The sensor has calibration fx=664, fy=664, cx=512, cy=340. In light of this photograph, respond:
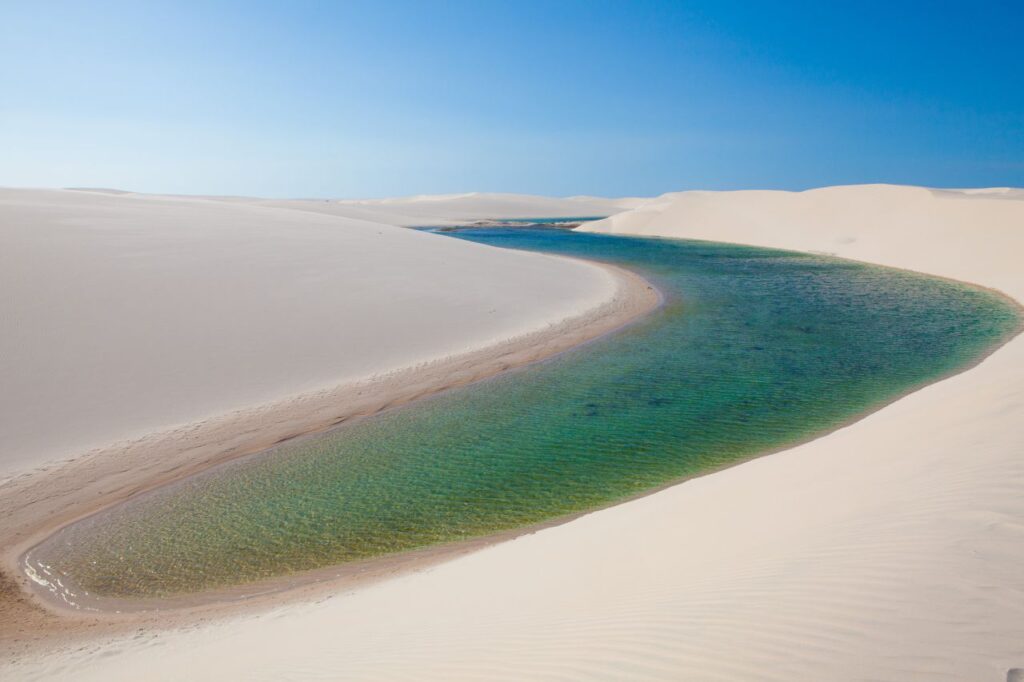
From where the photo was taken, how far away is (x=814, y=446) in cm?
766

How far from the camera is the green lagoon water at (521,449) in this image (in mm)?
6570

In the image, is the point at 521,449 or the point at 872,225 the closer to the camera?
the point at 521,449

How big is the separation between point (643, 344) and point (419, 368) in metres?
5.39

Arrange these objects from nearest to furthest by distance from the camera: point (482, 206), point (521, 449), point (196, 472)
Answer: point (196, 472), point (521, 449), point (482, 206)

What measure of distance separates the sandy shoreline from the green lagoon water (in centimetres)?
25

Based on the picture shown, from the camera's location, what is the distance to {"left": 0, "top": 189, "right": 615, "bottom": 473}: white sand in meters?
9.27

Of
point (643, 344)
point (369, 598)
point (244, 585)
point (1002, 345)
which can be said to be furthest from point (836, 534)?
point (1002, 345)

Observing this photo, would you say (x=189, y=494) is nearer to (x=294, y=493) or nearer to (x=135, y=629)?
(x=294, y=493)

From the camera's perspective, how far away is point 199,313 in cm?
1277

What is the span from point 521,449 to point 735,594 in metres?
5.44

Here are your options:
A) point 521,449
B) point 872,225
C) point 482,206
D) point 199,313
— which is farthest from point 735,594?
point 482,206

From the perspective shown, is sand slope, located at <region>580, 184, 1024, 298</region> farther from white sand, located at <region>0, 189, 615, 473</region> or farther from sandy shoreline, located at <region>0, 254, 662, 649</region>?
sandy shoreline, located at <region>0, 254, 662, 649</region>

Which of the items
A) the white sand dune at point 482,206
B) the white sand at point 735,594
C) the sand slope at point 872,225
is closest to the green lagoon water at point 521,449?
the white sand at point 735,594

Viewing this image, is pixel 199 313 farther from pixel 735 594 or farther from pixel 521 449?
pixel 735 594
